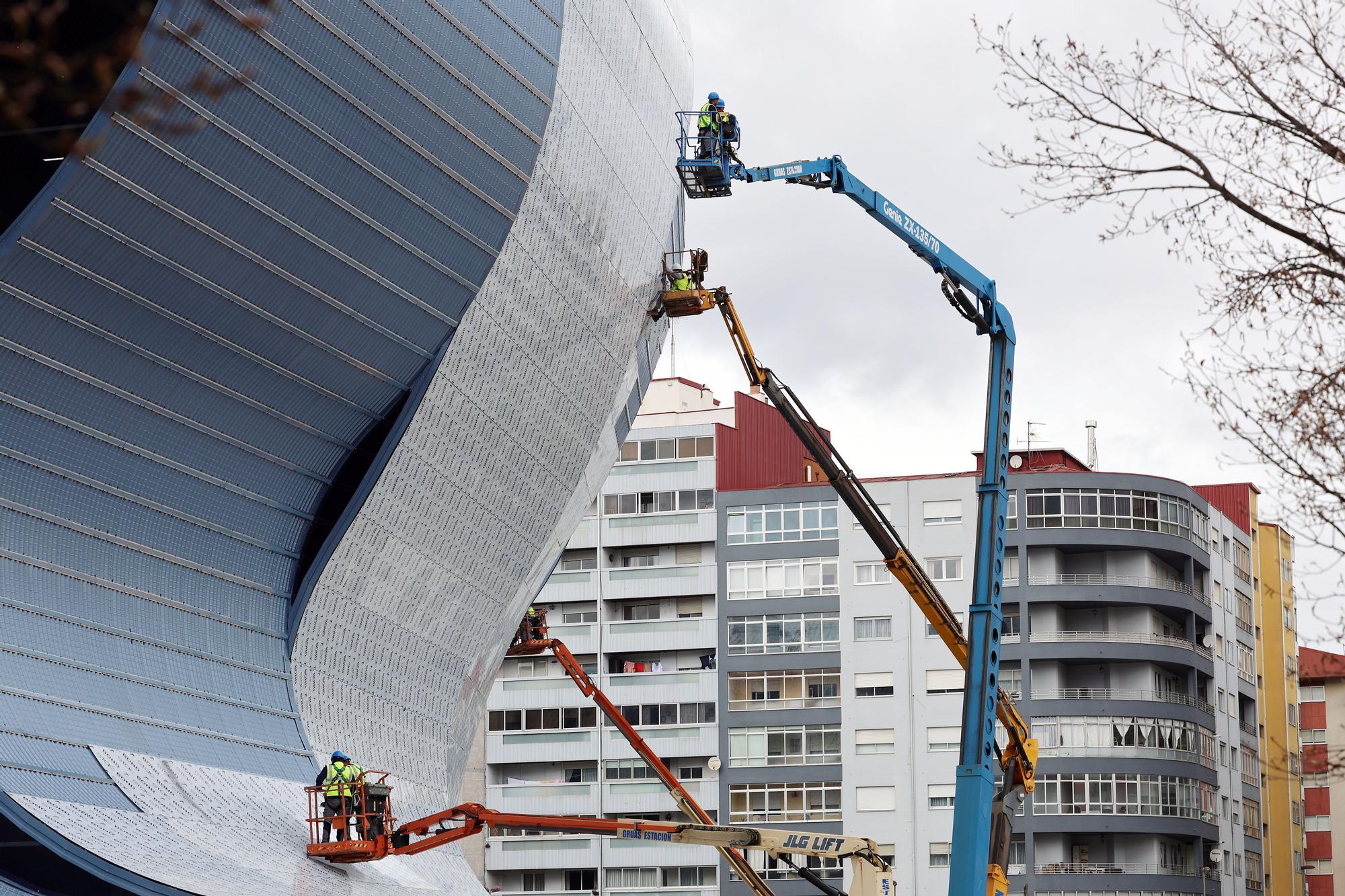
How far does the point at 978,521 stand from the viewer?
28.4 metres

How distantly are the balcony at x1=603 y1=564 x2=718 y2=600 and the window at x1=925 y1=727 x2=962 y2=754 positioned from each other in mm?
11148

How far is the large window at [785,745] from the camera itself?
72.6 meters

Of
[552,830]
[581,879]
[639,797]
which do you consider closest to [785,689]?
[639,797]

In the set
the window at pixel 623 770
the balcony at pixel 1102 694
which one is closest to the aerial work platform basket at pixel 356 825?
the balcony at pixel 1102 694

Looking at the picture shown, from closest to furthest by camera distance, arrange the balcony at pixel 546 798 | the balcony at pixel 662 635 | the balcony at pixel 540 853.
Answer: the balcony at pixel 662 635 < the balcony at pixel 540 853 < the balcony at pixel 546 798

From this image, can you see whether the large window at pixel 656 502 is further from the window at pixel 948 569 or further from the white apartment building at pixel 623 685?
the window at pixel 948 569

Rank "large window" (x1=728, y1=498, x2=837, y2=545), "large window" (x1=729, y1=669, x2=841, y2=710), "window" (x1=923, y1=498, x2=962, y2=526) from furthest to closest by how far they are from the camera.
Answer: "large window" (x1=728, y1=498, x2=837, y2=545), "window" (x1=923, y1=498, x2=962, y2=526), "large window" (x1=729, y1=669, x2=841, y2=710)

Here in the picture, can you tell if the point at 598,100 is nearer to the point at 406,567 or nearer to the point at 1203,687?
the point at 406,567

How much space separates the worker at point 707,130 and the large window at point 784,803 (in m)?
40.7

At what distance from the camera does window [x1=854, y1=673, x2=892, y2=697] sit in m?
72.3

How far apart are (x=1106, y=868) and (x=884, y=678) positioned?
37.3ft

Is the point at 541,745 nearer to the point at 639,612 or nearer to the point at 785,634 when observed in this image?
the point at 639,612

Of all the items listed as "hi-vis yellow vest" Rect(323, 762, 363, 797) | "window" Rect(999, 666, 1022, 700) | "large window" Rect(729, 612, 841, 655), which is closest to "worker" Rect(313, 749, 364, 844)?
"hi-vis yellow vest" Rect(323, 762, 363, 797)

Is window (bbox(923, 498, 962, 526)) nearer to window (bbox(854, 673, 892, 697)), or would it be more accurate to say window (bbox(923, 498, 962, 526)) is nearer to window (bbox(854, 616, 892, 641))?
window (bbox(854, 616, 892, 641))
